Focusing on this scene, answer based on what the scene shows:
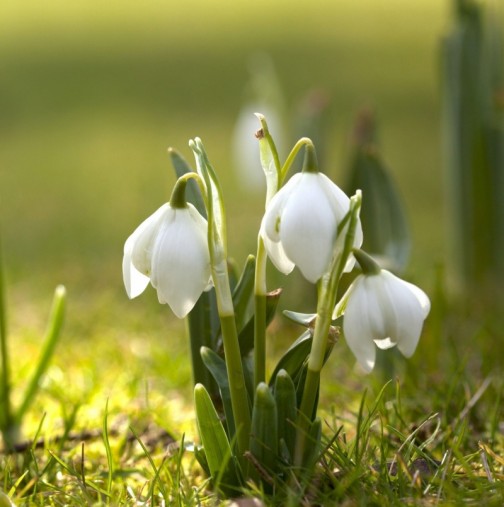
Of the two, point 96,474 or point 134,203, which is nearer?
point 96,474

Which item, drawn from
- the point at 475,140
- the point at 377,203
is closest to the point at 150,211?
the point at 475,140

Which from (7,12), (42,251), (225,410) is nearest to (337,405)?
(225,410)

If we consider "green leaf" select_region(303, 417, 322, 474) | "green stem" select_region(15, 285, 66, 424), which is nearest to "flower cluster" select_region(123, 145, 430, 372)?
"green leaf" select_region(303, 417, 322, 474)

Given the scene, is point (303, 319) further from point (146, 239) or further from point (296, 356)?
point (146, 239)

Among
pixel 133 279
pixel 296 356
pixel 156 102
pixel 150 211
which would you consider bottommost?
pixel 150 211

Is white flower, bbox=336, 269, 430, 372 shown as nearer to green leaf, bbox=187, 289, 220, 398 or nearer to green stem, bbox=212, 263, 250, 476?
green stem, bbox=212, 263, 250, 476

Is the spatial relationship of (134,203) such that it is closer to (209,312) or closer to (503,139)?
(503,139)
